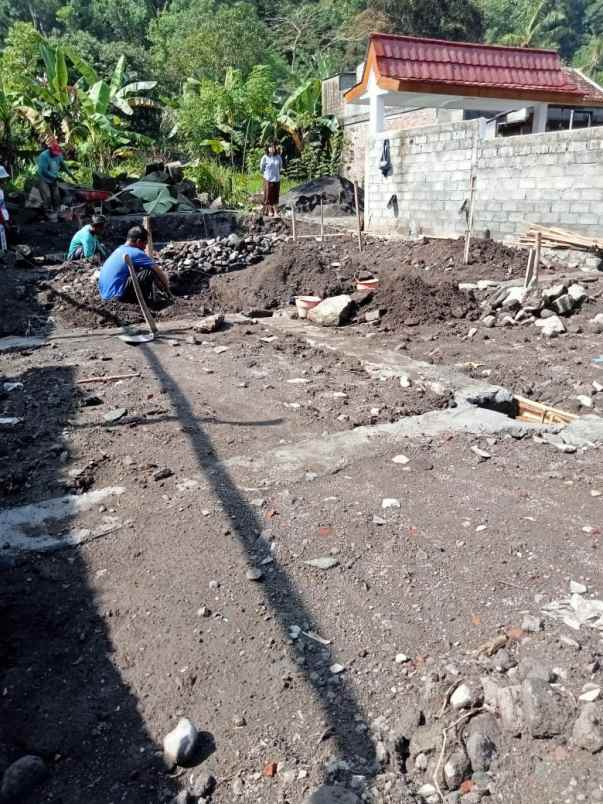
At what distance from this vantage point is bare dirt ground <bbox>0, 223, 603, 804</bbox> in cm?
206

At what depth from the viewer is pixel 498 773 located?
1.96 m

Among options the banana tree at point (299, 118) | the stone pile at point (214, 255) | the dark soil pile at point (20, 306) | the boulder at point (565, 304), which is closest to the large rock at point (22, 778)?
the dark soil pile at point (20, 306)

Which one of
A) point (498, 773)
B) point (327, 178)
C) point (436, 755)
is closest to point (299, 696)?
point (436, 755)

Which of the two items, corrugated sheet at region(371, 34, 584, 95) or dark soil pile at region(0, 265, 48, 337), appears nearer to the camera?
dark soil pile at region(0, 265, 48, 337)

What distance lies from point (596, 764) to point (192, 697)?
1372 mm

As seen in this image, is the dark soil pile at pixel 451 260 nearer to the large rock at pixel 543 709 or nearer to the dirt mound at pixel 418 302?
the dirt mound at pixel 418 302

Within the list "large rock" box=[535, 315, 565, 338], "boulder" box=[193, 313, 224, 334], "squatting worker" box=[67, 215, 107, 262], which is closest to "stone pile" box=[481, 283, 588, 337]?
"large rock" box=[535, 315, 565, 338]

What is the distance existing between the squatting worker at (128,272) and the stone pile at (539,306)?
4.27 metres

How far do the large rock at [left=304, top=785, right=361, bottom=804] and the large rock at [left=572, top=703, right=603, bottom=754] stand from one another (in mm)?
736

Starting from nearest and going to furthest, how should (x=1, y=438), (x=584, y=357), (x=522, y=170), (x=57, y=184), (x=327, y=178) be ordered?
(x=1, y=438)
(x=584, y=357)
(x=522, y=170)
(x=57, y=184)
(x=327, y=178)

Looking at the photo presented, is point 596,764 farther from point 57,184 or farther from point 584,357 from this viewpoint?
point 57,184

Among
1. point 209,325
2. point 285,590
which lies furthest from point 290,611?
point 209,325

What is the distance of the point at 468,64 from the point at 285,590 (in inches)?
559

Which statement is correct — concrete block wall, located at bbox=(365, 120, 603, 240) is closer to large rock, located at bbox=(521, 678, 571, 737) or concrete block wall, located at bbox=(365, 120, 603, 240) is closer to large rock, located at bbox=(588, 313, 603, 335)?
large rock, located at bbox=(588, 313, 603, 335)
